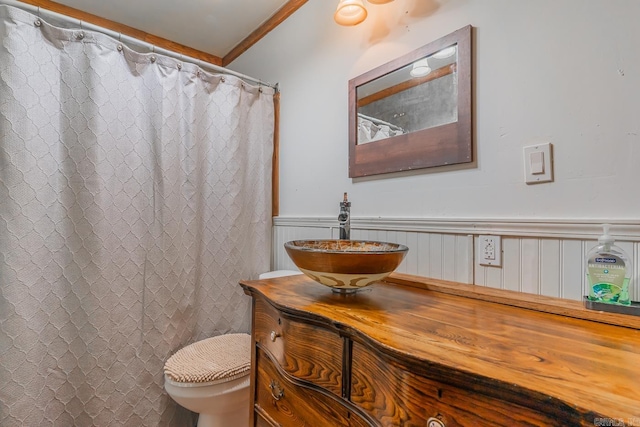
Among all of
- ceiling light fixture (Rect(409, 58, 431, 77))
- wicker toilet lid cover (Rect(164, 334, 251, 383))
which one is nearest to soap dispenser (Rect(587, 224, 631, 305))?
ceiling light fixture (Rect(409, 58, 431, 77))

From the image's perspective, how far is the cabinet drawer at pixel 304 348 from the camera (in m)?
0.77

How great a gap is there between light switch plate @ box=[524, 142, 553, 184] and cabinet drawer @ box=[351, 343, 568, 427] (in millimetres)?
711

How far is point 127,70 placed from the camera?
1.52 metres

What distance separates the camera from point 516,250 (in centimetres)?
98

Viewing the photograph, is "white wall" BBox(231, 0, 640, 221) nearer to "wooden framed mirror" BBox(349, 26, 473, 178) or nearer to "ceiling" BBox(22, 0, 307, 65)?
"wooden framed mirror" BBox(349, 26, 473, 178)

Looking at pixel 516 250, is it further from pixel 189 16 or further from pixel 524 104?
pixel 189 16

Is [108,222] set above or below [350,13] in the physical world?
below

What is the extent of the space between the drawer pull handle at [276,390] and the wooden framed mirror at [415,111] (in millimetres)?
903

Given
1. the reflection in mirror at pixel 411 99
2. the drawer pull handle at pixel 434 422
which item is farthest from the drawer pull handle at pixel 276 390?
the reflection in mirror at pixel 411 99

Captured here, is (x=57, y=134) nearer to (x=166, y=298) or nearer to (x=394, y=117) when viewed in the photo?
(x=166, y=298)

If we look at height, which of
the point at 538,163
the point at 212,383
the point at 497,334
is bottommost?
the point at 212,383

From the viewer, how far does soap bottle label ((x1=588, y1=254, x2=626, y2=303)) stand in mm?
771

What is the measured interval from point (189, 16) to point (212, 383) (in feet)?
7.07

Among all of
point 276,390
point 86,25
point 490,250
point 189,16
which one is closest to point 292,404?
point 276,390
